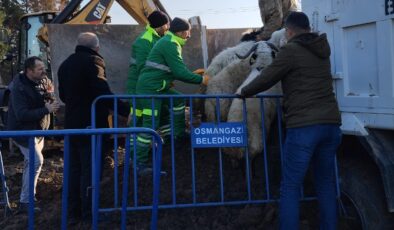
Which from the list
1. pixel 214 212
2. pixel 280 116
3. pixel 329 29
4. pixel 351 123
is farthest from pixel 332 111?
pixel 214 212

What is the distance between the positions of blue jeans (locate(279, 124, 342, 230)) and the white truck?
231 mm

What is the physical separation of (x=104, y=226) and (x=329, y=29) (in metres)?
3.08

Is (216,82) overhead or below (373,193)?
overhead

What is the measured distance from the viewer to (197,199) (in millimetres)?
5836

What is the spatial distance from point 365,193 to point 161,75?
2.94 meters

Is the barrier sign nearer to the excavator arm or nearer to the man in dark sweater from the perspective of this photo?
the man in dark sweater

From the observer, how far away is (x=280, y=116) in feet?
19.1

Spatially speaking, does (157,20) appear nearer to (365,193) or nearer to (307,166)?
(307,166)

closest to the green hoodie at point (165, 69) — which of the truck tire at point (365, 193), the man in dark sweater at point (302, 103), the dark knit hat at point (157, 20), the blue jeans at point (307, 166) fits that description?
the dark knit hat at point (157, 20)

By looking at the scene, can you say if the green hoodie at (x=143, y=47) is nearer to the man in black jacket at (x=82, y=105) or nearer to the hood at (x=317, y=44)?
the man in black jacket at (x=82, y=105)

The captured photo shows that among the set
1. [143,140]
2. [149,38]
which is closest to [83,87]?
[143,140]

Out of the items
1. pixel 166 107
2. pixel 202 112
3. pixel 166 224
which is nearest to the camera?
pixel 166 224

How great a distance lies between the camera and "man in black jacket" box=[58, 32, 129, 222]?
18.4ft

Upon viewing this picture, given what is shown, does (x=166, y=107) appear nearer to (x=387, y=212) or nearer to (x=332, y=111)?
(x=332, y=111)
